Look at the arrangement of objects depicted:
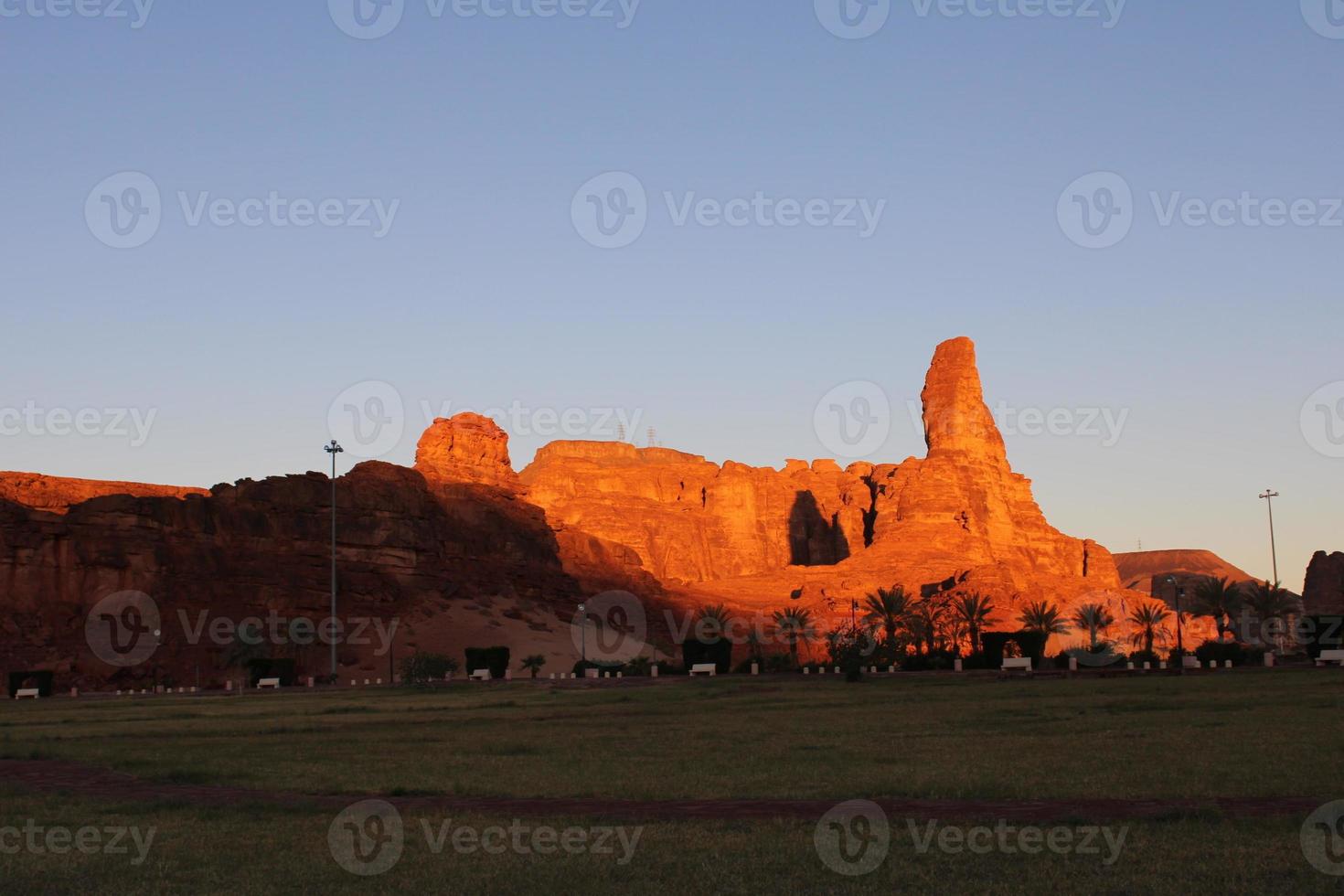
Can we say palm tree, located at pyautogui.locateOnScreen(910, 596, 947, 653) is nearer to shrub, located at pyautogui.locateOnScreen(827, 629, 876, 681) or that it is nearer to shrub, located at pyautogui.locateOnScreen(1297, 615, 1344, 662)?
shrub, located at pyautogui.locateOnScreen(827, 629, 876, 681)

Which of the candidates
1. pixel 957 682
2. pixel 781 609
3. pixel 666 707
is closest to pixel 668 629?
pixel 781 609

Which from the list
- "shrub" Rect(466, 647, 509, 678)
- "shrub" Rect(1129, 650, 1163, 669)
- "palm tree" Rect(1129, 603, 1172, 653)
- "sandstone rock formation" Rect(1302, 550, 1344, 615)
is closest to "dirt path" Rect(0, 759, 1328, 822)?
"shrub" Rect(1129, 650, 1163, 669)

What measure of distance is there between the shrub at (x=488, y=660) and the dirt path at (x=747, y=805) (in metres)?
68.9

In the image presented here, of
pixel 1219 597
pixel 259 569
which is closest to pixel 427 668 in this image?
pixel 259 569

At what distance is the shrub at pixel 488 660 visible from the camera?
297 feet

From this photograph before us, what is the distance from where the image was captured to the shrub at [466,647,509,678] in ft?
297

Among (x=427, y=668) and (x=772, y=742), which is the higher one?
(x=427, y=668)

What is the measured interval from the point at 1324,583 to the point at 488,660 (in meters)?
74.0

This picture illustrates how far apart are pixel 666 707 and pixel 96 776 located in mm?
23307

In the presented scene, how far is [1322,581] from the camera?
118750 millimetres

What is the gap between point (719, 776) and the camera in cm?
2169

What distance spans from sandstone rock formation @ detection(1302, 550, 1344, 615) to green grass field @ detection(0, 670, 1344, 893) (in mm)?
76654

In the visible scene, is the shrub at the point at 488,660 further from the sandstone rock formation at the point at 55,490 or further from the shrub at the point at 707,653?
the sandstone rock formation at the point at 55,490

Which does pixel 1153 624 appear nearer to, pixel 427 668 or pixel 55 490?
pixel 427 668
